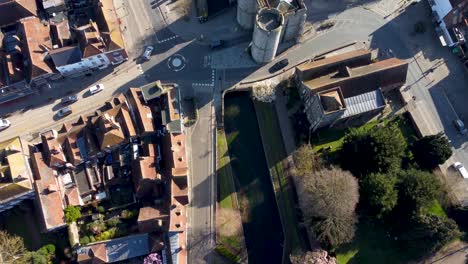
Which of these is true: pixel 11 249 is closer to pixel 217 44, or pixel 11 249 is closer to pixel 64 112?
pixel 64 112

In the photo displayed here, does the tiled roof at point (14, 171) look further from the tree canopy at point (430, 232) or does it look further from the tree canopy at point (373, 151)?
the tree canopy at point (430, 232)

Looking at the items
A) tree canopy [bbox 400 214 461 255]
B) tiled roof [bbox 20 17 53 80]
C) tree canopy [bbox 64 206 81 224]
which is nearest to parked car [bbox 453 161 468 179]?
tree canopy [bbox 400 214 461 255]

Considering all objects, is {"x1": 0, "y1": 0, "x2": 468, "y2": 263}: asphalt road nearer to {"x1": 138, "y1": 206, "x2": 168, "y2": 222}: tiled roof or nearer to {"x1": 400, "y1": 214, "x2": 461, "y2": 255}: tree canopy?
{"x1": 138, "y1": 206, "x2": 168, "y2": 222}: tiled roof

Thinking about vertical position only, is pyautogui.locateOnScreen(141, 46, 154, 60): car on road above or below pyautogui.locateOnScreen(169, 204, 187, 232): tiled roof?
above

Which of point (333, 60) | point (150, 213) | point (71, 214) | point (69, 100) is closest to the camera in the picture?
point (71, 214)

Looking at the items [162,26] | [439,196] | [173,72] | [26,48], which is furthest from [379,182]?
[26,48]

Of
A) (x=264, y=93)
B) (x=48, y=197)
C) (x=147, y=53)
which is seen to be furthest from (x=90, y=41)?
(x=264, y=93)

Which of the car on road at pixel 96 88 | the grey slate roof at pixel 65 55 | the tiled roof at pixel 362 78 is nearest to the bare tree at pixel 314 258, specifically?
the tiled roof at pixel 362 78
